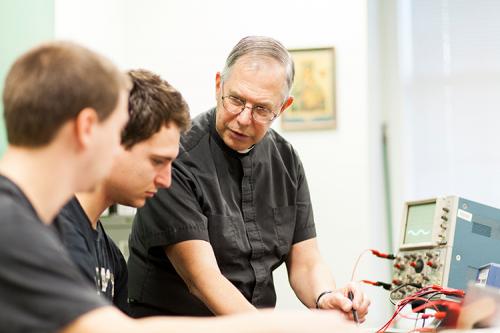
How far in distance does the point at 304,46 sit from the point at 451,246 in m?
1.58

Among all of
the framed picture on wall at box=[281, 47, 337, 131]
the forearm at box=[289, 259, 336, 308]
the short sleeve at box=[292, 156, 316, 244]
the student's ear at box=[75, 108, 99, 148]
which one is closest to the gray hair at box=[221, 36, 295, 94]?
the short sleeve at box=[292, 156, 316, 244]

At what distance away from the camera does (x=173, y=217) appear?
1.96 metres

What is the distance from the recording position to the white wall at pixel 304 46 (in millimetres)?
3426

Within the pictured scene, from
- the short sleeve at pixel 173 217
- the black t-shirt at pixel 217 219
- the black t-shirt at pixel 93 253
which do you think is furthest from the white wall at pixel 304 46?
the black t-shirt at pixel 93 253

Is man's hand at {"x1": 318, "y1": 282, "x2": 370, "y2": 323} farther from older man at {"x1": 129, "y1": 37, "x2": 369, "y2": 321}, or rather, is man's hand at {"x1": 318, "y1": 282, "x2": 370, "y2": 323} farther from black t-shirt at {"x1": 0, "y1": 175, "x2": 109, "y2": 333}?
black t-shirt at {"x1": 0, "y1": 175, "x2": 109, "y2": 333}

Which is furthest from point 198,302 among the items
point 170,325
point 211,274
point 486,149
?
point 486,149

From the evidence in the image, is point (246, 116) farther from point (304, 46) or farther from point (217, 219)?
point (304, 46)

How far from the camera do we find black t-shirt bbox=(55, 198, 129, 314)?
4.82 ft

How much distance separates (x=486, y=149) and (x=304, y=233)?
193cm

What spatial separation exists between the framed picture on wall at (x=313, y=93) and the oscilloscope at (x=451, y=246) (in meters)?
1.21

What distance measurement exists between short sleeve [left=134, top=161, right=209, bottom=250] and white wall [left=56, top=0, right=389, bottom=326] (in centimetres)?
148

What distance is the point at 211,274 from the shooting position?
1.89m

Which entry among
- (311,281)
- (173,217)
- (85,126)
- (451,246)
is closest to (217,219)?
(173,217)

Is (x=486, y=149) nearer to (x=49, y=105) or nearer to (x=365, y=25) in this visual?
(x=365, y=25)
